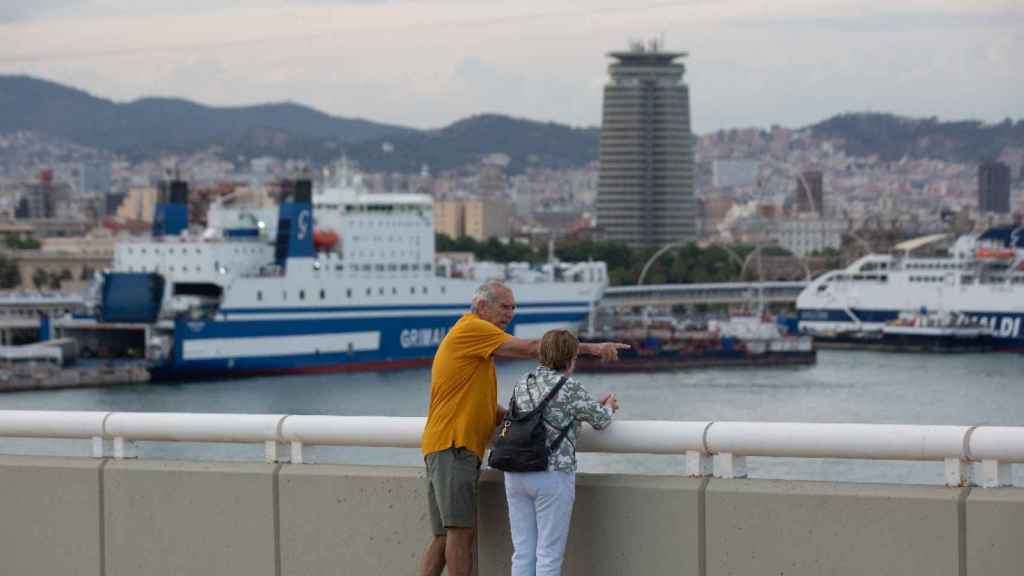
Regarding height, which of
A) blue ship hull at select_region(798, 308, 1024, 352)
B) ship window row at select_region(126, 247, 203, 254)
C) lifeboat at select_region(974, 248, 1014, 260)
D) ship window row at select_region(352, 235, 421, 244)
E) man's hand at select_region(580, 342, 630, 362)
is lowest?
blue ship hull at select_region(798, 308, 1024, 352)

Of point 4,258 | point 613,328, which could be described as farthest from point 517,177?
point 613,328

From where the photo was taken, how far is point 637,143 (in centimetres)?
14575

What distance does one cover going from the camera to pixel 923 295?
56.8 meters

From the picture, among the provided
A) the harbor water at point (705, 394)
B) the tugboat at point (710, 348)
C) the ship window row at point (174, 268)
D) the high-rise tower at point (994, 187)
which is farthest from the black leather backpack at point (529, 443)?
the high-rise tower at point (994, 187)

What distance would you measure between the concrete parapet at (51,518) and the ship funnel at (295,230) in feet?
130

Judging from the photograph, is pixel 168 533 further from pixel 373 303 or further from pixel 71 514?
pixel 373 303

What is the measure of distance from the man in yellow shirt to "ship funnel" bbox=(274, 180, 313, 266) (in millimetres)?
40063

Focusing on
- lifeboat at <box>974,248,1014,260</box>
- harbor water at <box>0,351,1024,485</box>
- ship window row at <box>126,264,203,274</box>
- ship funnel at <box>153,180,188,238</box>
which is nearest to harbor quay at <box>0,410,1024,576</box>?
harbor water at <box>0,351,1024,485</box>

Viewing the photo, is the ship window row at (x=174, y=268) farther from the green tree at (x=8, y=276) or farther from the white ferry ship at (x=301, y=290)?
the green tree at (x=8, y=276)

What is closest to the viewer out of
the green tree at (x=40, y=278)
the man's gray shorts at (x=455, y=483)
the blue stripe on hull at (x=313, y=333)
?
the man's gray shorts at (x=455, y=483)

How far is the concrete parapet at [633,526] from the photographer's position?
4.29m

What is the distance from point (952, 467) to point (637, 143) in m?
142

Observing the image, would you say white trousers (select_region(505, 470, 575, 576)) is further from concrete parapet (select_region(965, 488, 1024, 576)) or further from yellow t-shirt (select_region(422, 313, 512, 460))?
concrete parapet (select_region(965, 488, 1024, 576))

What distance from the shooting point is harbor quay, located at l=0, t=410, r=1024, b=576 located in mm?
4055
